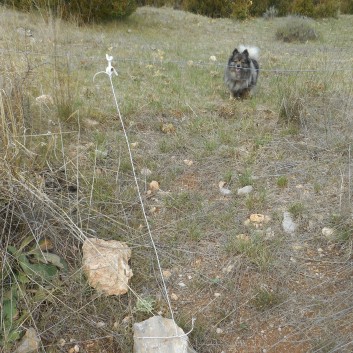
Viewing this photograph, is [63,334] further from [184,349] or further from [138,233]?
[138,233]

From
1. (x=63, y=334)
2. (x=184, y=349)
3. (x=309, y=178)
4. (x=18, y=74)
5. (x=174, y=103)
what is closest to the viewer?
(x=184, y=349)

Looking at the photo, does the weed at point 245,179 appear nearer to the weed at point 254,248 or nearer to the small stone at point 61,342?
the weed at point 254,248

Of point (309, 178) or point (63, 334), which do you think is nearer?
point (63, 334)

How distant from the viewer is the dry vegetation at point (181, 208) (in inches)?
80.5

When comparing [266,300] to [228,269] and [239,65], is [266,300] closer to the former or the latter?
[228,269]

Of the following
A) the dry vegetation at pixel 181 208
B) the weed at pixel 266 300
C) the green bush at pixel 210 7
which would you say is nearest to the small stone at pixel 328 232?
the dry vegetation at pixel 181 208

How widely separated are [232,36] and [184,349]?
975 cm

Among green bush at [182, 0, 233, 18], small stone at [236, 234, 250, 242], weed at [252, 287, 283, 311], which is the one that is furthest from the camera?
green bush at [182, 0, 233, 18]

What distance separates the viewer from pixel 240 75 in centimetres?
488

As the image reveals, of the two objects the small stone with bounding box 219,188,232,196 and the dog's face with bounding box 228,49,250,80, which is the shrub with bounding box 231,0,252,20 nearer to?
the dog's face with bounding box 228,49,250,80

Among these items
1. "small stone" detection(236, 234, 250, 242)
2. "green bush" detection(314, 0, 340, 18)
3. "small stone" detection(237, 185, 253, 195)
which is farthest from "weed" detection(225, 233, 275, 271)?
"green bush" detection(314, 0, 340, 18)

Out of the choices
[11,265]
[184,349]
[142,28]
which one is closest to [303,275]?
[184,349]

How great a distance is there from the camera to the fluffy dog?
16.1ft

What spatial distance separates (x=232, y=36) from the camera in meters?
10.5
